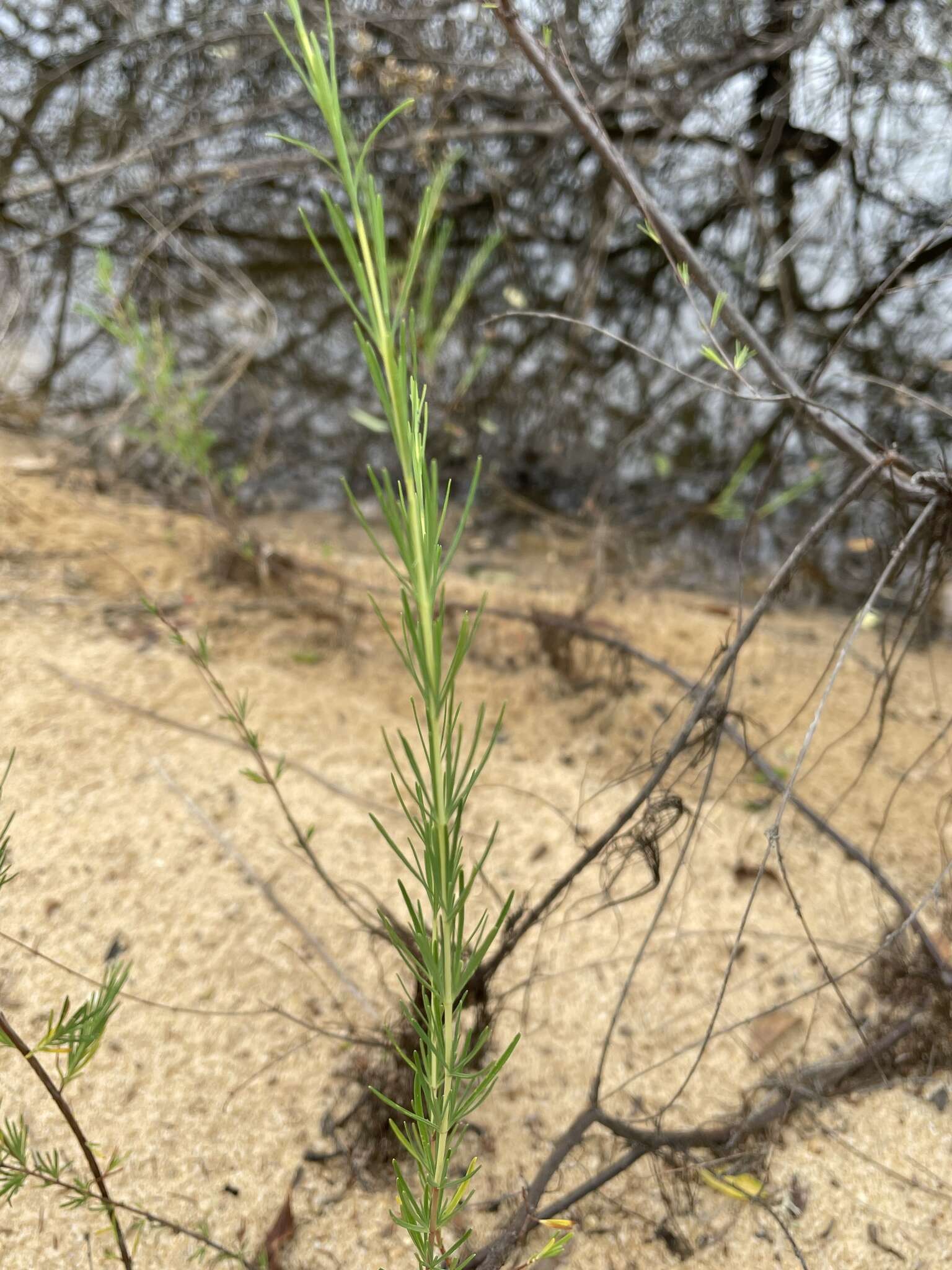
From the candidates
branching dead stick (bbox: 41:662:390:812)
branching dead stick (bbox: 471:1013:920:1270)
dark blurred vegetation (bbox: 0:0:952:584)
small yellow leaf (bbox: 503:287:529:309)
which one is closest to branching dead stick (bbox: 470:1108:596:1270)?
branching dead stick (bbox: 471:1013:920:1270)

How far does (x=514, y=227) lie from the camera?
3420 millimetres

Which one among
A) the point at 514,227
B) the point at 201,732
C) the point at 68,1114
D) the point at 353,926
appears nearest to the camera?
the point at 68,1114

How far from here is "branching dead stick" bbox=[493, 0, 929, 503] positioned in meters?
0.86

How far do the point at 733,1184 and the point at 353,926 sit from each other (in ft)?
2.21

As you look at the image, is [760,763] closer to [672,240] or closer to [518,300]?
[672,240]

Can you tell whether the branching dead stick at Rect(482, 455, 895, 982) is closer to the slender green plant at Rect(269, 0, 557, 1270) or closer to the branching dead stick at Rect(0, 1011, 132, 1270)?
the slender green plant at Rect(269, 0, 557, 1270)

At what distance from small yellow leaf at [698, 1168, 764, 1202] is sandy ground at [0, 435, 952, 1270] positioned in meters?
0.01

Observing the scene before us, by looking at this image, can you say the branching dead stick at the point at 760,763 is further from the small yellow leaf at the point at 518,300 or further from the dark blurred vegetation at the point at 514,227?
the small yellow leaf at the point at 518,300

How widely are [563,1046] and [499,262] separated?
10.3 ft

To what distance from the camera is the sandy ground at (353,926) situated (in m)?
1.05

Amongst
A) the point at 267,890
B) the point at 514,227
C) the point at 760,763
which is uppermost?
the point at 514,227

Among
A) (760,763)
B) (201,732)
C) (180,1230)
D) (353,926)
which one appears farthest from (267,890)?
(760,763)

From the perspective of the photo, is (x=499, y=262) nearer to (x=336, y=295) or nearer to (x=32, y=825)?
(x=336, y=295)

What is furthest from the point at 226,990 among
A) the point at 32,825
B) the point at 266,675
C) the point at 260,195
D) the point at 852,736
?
the point at 260,195
